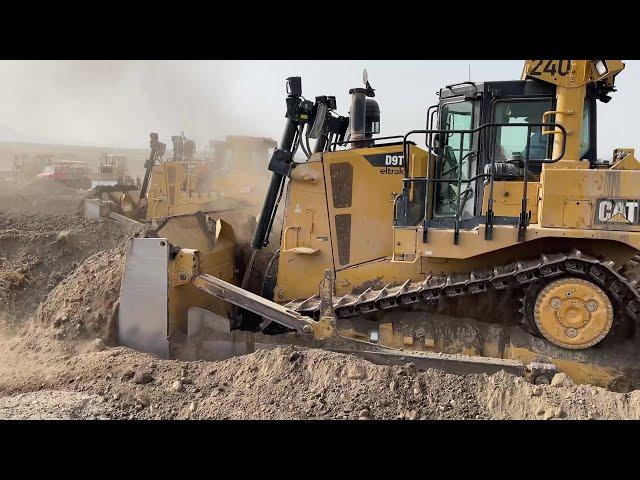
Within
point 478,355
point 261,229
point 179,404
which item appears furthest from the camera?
point 261,229

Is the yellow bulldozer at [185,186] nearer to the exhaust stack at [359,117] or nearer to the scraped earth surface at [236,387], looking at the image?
the exhaust stack at [359,117]

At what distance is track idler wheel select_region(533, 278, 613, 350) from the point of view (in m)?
4.82

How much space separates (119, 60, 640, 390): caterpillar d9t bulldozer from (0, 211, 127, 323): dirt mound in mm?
3380

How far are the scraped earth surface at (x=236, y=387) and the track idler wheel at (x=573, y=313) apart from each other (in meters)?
0.47

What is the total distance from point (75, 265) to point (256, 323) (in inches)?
202

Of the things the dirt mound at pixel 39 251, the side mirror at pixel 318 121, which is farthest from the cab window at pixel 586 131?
the dirt mound at pixel 39 251

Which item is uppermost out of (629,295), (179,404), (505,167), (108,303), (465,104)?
(465,104)

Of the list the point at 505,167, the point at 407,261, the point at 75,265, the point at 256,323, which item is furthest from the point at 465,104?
the point at 75,265

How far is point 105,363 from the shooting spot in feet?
16.8

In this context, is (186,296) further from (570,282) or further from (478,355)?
(570,282)

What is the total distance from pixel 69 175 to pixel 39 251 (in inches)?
744

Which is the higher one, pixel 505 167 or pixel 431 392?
pixel 505 167

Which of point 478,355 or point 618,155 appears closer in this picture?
point 478,355

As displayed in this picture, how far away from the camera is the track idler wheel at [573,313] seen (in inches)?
190
